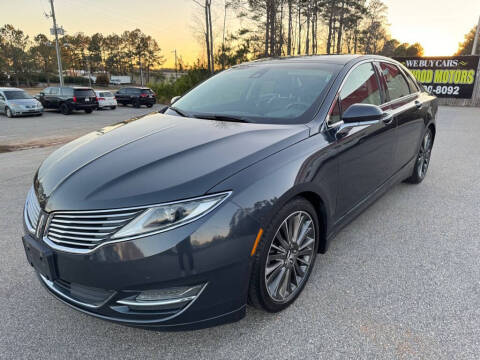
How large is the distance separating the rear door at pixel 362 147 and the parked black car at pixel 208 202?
2 cm

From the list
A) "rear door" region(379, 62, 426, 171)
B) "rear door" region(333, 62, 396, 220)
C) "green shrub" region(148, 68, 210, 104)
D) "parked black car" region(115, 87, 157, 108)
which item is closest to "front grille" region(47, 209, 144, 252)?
"rear door" region(333, 62, 396, 220)

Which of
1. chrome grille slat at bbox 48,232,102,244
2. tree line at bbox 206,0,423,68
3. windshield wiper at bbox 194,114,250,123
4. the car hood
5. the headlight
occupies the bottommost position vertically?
chrome grille slat at bbox 48,232,102,244

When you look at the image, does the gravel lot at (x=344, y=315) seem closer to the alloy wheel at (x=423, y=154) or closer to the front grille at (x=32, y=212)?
the front grille at (x=32, y=212)

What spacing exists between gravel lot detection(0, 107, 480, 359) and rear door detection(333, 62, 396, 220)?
0.51m

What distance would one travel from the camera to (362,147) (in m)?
2.91

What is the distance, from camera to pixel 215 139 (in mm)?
2305

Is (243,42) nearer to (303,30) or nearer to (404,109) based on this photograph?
(303,30)

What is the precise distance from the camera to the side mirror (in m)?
2.59

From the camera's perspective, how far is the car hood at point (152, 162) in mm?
1784

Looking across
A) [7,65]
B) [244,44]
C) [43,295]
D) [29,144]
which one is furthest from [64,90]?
[7,65]

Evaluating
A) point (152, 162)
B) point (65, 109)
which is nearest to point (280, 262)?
point (152, 162)

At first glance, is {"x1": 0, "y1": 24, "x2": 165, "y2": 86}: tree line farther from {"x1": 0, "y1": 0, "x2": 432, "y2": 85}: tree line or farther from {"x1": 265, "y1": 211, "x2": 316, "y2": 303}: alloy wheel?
{"x1": 265, "y1": 211, "x2": 316, "y2": 303}: alloy wheel

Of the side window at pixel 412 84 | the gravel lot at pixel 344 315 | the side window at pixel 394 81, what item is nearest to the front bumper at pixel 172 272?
the gravel lot at pixel 344 315

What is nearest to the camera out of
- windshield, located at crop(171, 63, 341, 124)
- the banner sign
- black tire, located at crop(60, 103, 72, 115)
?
windshield, located at crop(171, 63, 341, 124)
